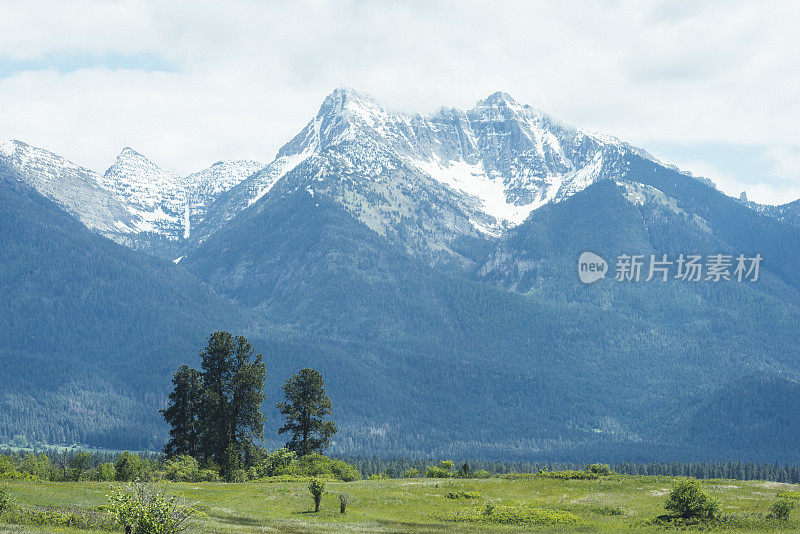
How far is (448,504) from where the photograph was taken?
92125 millimetres

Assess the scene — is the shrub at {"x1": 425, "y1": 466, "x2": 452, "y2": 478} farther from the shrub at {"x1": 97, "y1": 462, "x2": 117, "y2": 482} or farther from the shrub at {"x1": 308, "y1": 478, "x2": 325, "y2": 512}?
the shrub at {"x1": 97, "y1": 462, "x2": 117, "y2": 482}

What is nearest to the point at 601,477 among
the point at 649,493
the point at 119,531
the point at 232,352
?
the point at 649,493

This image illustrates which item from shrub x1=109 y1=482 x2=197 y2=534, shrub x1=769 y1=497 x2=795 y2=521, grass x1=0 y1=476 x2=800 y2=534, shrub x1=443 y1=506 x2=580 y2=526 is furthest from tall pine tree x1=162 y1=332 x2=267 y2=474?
shrub x1=769 y1=497 x2=795 y2=521

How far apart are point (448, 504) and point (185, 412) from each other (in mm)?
49786

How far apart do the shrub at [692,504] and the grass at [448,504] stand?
6.28 feet

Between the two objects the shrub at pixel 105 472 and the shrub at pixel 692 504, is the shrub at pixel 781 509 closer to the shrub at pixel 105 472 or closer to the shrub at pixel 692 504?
the shrub at pixel 692 504

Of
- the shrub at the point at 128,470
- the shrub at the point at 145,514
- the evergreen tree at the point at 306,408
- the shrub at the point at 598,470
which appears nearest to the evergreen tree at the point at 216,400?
the shrub at the point at 128,470

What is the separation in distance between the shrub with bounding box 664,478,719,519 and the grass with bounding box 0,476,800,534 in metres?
1.91

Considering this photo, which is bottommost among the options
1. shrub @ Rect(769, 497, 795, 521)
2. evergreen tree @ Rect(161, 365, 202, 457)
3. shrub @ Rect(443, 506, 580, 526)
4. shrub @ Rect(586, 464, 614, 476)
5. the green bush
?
shrub @ Rect(443, 506, 580, 526)

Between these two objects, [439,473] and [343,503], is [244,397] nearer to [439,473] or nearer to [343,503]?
[439,473]

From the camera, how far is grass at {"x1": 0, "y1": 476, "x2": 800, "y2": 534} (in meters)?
75.8

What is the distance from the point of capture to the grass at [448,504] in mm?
75750

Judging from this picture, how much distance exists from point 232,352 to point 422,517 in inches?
1860

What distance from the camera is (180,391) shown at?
123938 millimetres
